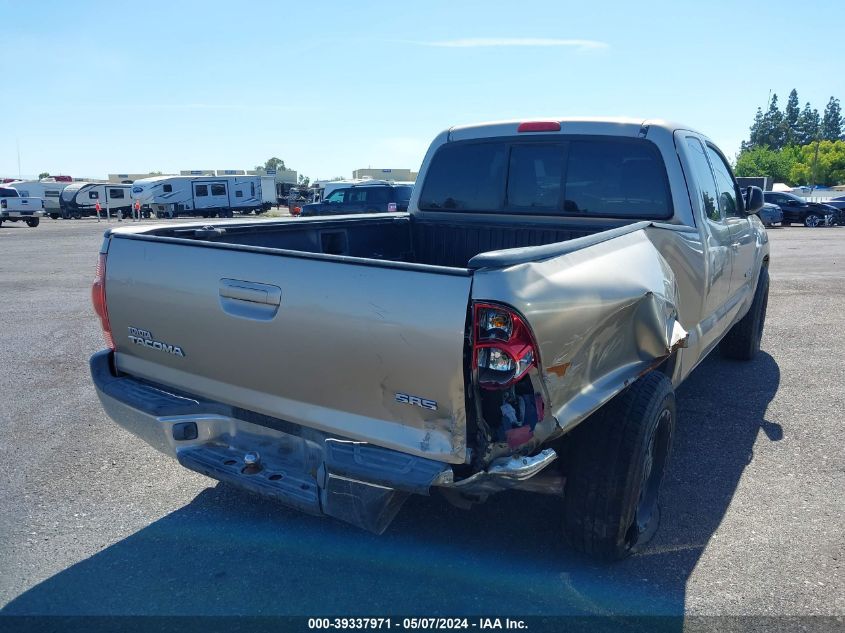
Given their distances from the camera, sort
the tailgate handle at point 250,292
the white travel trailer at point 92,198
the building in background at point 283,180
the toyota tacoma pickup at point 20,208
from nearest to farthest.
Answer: the tailgate handle at point 250,292 → the toyota tacoma pickup at point 20,208 → the white travel trailer at point 92,198 → the building in background at point 283,180

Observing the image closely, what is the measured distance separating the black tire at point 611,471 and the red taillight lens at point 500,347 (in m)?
0.73

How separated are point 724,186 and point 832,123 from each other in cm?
14619

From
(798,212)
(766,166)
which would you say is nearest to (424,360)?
(798,212)

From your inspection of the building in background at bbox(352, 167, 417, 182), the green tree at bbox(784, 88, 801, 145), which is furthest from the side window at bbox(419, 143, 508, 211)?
the green tree at bbox(784, 88, 801, 145)

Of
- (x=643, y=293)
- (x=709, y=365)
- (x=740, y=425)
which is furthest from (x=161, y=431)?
(x=709, y=365)

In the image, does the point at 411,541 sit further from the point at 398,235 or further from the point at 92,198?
the point at 92,198

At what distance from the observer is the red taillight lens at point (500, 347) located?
229 cm

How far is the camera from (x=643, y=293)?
Answer: 9.82ft

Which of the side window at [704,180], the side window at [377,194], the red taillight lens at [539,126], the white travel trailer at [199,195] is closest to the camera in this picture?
the side window at [704,180]

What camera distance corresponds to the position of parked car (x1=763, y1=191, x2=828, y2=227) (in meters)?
30.6

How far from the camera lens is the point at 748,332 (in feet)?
20.9

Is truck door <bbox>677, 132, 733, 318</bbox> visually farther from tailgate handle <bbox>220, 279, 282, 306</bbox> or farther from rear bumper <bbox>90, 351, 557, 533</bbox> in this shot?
tailgate handle <bbox>220, 279, 282, 306</bbox>

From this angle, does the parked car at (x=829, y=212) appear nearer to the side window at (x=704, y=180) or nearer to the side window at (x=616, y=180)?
the side window at (x=704, y=180)

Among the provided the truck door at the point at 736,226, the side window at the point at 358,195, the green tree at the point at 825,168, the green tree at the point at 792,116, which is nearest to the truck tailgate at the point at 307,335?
the truck door at the point at 736,226
